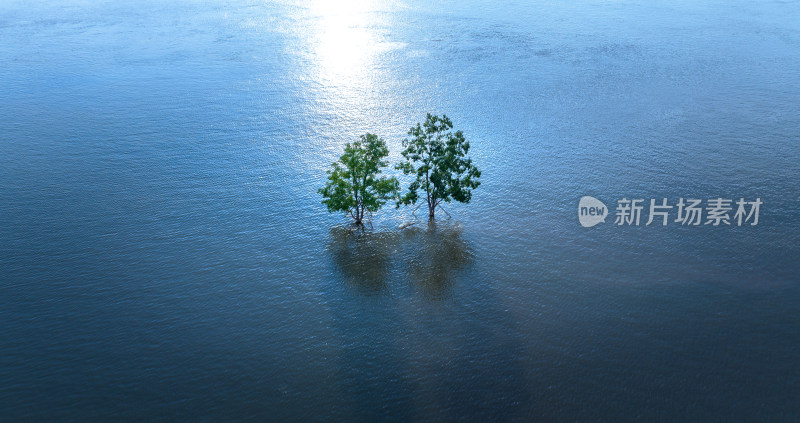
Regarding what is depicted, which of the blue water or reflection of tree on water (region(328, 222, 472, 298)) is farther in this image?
reflection of tree on water (region(328, 222, 472, 298))

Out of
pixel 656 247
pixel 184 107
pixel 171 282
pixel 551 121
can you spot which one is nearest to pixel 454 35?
pixel 551 121

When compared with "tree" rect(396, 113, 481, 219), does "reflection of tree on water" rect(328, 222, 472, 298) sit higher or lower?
lower

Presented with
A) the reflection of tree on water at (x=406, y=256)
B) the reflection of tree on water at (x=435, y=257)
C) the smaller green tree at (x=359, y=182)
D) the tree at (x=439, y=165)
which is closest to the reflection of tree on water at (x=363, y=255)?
the reflection of tree on water at (x=406, y=256)

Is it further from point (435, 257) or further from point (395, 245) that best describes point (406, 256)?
point (435, 257)

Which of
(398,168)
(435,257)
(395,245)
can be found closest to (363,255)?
(395,245)

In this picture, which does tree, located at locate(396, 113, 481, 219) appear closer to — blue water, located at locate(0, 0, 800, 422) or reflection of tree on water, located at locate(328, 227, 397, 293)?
→ blue water, located at locate(0, 0, 800, 422)

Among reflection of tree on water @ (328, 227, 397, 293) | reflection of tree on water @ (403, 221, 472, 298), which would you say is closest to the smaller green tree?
reflection of tree on water @ (328, 227, 397, 293)

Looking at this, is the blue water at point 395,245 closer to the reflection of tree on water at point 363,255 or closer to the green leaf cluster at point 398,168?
the reflection of tree on water at point 363,255
